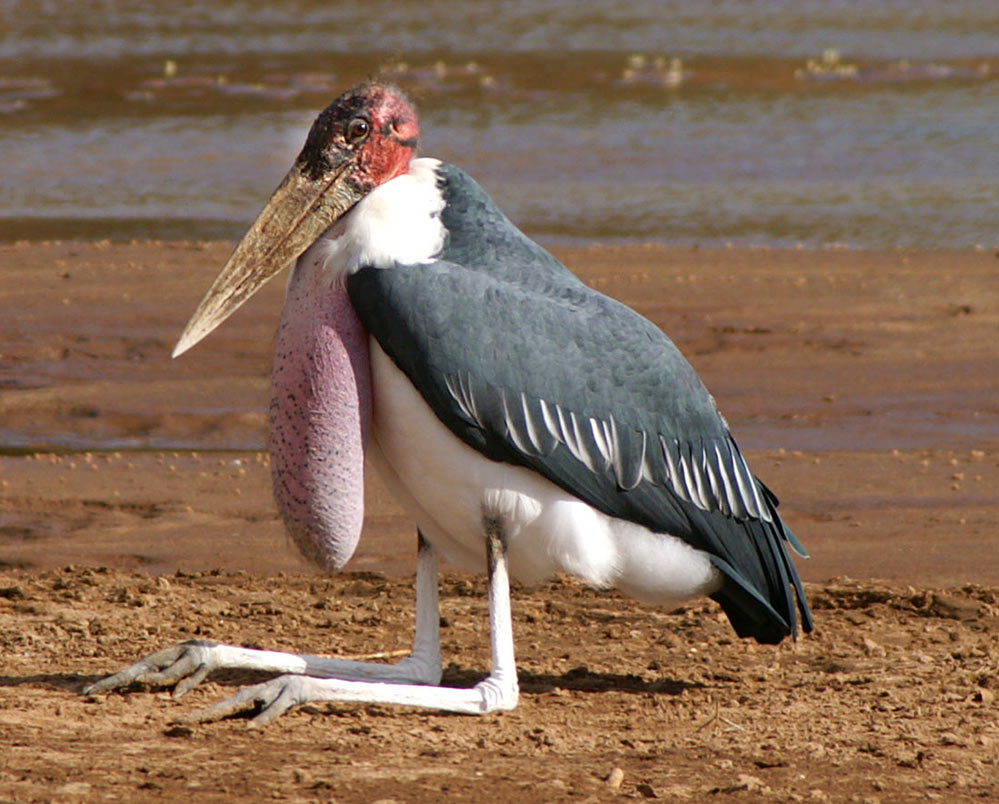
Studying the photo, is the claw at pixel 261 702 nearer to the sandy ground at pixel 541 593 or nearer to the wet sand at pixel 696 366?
the sandy ground at pixel 541 593

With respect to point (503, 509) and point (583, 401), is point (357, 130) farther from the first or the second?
point (503, 509)

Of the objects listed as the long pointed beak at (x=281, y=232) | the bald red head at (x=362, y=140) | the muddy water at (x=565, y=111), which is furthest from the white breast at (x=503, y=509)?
the muddy water at (x=565, y=111)

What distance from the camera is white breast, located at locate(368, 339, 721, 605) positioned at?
14.4 feet

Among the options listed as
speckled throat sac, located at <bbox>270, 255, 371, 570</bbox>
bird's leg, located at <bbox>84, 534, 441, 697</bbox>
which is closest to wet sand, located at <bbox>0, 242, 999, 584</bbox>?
speckled throat sac, located at <bbox>270, 255, 371, 570</bbox>

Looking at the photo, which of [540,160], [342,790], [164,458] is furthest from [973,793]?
[540,160]

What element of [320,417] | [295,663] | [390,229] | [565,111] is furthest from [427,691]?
[565,111]

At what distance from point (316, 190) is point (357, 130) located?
19 cm

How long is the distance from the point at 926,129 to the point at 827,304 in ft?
27.9

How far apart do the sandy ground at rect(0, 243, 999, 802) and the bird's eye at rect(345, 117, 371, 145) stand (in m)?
1.49

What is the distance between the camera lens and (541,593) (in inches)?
233

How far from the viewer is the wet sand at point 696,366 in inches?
Answer: 262

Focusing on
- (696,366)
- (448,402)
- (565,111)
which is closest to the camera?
(448,402)

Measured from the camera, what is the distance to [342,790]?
3879 mm

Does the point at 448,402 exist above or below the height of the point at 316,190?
below
